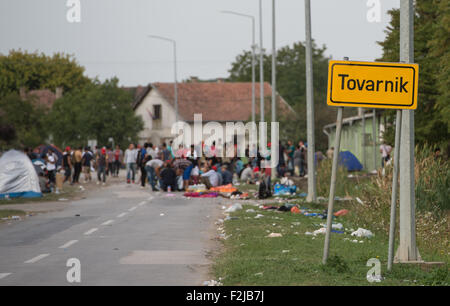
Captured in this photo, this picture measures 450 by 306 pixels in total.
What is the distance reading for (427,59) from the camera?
31.1m

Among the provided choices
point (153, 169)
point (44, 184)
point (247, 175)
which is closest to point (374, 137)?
point (247, 175)

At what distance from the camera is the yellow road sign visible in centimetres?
1000

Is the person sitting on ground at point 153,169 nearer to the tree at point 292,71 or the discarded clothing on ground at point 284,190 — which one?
the discarded clothing on ground at point 284,190

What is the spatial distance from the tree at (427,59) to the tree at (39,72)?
55.5 meters

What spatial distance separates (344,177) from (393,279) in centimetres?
1664

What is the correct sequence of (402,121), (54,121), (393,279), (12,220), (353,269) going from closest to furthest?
(393,279), (353,269), (402,121), (12,220), (54,121)

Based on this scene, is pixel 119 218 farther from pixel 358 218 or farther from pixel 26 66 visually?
pixel 26 66

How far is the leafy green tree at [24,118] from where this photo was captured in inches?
2606

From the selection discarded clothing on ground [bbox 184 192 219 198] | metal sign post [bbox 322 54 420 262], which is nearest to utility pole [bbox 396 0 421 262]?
metal sign post [bbox 322 54 420 262]

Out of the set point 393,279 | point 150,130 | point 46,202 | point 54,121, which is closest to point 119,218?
point 46,202

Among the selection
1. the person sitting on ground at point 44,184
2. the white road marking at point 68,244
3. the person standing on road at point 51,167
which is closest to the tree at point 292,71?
the person standing on road at point 51,167

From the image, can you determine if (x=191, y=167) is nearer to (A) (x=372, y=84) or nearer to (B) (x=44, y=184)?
(B) (x=44, y=184)

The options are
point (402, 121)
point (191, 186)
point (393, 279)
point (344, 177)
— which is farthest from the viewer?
point (191, 186)

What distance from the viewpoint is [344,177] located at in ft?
85.3
